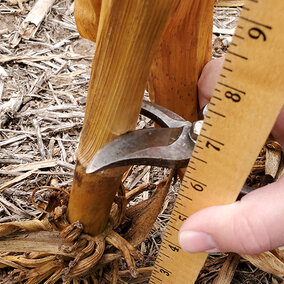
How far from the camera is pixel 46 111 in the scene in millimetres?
1685

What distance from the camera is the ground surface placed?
1.37 metres

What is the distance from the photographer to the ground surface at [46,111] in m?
1.37

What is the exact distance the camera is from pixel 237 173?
0.73 m

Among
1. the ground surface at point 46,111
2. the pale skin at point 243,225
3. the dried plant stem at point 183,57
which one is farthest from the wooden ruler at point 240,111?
the dried plant stem at point 183,57

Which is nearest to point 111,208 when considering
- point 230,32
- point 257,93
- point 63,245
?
point 63,245

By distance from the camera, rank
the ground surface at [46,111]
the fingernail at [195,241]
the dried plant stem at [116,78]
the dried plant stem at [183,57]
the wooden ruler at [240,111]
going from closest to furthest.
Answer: the wooden ruler at [240,111] → the dried plant stem at [116,78] → the fingernail at [195,241] → the dried plant stem at [183,57] → the ground surface at [46,111]

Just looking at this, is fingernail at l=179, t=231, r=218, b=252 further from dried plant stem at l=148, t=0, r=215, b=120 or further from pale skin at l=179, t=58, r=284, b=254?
dried plant stem at l=148, t=0, r=215, b=120

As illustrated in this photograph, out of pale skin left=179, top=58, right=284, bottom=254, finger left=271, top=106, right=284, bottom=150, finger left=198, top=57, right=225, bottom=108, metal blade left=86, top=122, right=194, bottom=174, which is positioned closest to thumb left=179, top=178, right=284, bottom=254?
pale skin left=179, top=58, right=284, bottom=254

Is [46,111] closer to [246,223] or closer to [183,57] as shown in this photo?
[183,57]

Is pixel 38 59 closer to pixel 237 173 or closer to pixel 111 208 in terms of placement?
pixel 111 208

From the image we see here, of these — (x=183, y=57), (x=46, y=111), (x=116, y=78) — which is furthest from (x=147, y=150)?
(x=46, y=111)

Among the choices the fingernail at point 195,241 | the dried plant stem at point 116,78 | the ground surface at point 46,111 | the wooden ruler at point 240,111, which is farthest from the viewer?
the ground surface at point 46,111

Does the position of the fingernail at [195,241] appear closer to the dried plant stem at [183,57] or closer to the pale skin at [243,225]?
the pale skin at [243,225]

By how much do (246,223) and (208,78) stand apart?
0.55m
